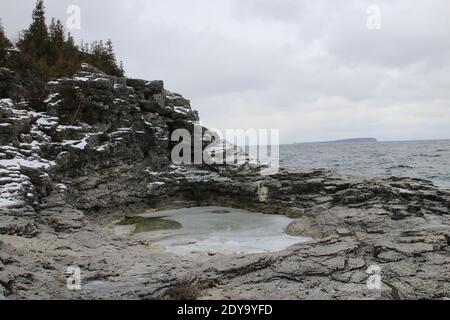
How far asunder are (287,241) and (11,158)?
38.8 feet

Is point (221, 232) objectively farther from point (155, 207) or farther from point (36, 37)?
point (36, 37)

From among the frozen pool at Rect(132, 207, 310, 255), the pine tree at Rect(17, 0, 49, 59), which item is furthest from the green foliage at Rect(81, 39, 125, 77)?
the frozen pool at Rect(132, 207, 310, 255)

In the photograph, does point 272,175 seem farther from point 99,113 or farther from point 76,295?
point 76,295

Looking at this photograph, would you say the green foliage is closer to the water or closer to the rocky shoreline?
the rocky shoreline

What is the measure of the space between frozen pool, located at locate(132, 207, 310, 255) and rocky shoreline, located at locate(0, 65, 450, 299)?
0.98 m

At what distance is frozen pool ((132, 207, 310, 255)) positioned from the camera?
1365 cm

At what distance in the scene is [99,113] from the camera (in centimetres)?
2114

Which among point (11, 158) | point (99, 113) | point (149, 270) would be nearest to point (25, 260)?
point (149, 270)

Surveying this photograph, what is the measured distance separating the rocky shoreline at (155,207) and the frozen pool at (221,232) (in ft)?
3.21

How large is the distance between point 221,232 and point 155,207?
6.40 m

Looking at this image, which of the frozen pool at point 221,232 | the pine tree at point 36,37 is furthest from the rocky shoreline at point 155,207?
the pine tree at point 36,37

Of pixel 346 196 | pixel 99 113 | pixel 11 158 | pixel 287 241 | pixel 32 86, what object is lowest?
pixel 287 241

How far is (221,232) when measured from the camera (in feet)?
52.4

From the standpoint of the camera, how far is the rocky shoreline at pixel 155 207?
9039 millimetres
